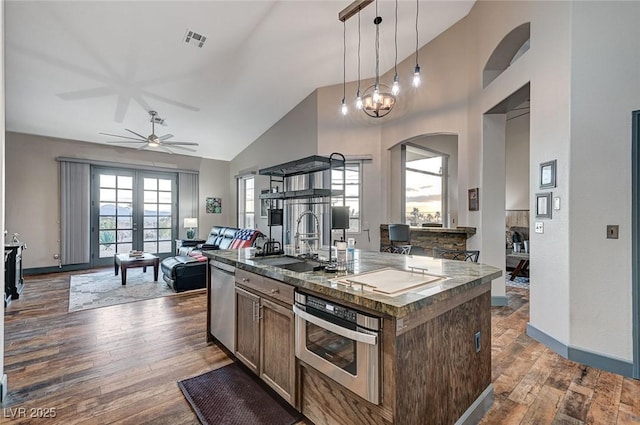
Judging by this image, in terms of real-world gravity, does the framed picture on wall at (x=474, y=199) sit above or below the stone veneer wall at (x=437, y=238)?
above

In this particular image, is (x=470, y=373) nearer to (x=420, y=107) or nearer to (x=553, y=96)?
(x=553, y=96)

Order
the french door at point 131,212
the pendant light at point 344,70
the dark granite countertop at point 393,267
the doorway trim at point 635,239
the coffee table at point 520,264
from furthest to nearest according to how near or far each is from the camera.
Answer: the french door at point 131,212 < the coffee table at point 520,264 < the pendant light at point 344,70 < the doorway trim at point 635,239 < the dark granite countertop at point 393,267

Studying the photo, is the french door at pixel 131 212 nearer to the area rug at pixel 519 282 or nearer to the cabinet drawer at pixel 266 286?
the cabinet drawer at pixel 266 286

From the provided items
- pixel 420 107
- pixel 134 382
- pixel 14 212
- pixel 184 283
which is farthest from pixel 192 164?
pixel 134 382

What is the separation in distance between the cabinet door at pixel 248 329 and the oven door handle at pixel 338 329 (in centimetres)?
58

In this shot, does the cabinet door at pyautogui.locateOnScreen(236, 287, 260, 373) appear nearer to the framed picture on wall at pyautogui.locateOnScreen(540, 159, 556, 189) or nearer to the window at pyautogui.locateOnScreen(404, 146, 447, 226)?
the framed picture on wall at pyautogui.locateOnScreen(540, 159, 556, 189)

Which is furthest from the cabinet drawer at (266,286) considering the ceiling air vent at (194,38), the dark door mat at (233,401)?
the ceiling air vent at (194,38)

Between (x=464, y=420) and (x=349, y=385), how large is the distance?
862mm

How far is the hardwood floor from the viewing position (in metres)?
1.93

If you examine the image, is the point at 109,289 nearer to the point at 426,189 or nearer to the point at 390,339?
the point at 390,339

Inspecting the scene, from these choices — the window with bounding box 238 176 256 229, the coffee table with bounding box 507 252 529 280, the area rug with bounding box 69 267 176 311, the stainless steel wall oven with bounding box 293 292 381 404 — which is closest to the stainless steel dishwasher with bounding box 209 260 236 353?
the stainless steel wall oven with bounding box 293 292 381 404

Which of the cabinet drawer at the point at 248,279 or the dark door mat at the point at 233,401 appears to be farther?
the cabinet drawer at the point at 248,279

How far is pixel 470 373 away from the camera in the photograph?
1.81 meters

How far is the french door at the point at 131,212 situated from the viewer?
268 inches
